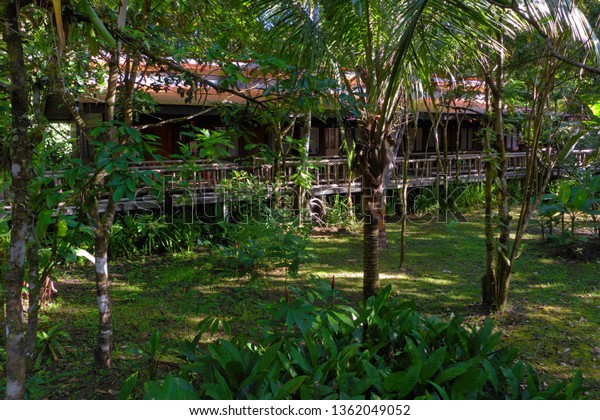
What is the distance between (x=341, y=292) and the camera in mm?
6852

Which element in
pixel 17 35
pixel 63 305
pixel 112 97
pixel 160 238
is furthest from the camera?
pixel 160 238

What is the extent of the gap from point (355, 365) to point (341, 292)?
11.4ft

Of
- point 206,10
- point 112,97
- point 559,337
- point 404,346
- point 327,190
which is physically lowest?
point 559,337

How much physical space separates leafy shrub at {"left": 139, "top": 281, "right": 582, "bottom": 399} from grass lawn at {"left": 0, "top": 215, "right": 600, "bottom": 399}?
60cm

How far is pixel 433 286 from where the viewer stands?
7133 millimetres

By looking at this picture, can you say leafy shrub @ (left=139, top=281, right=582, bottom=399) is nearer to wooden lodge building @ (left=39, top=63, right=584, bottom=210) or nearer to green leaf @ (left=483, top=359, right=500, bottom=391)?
green leaf @ (left=483, top=359, right=500, bottom=391)

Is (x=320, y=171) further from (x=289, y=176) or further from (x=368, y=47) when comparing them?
(x=368, y=47)

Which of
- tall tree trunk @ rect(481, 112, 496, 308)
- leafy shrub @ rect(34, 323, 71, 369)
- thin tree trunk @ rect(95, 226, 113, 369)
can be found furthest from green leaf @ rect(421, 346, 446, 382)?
leafy shrub @ rect(34, 323, 71, 369)

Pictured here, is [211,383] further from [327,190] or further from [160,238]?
[327,190]

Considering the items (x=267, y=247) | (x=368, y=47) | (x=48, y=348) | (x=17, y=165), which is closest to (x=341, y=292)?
(x=267, y=247)

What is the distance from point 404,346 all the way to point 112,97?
2.99 meters

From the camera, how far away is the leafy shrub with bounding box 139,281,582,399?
10.0 feet
